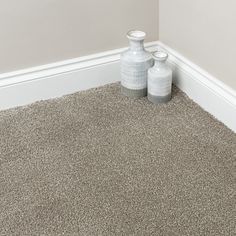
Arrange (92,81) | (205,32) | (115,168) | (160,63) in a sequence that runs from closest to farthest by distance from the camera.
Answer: (115,168)
(205,32)
(160,63)
(92,81)

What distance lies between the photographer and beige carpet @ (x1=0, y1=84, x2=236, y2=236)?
50.1 inches

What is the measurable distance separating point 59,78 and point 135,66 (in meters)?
0.35

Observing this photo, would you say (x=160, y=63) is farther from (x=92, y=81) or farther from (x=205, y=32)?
(x=92, y=81)

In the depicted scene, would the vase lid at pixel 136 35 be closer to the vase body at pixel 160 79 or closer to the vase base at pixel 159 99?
the vase body at pixel 160 79

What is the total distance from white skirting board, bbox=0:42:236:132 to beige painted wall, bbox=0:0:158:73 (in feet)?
0.13

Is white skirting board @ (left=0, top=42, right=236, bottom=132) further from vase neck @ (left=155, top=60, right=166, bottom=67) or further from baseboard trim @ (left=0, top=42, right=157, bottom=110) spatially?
vase neck @ (left=155, top=60, right=166, bottom=67)

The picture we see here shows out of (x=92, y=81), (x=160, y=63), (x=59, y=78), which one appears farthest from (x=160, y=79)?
(x=59, y=78)

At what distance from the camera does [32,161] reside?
59.9 inches

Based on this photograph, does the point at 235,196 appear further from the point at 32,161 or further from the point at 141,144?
the point at 32,161

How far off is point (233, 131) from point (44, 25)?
0.90m

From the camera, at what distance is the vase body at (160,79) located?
1747 mm

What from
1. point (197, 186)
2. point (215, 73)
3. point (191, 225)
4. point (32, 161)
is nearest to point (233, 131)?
point (215, 73)

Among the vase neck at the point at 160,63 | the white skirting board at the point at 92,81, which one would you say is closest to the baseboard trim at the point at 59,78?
the white skirting board at the point at 92,81

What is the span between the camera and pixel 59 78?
6.08 feet
